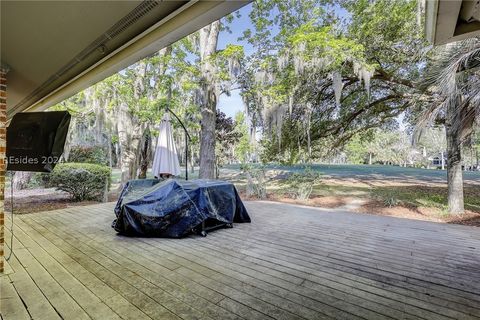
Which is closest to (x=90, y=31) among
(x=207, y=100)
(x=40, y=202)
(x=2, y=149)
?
(x=2, y=149)

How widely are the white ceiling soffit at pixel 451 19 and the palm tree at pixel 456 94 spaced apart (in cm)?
310

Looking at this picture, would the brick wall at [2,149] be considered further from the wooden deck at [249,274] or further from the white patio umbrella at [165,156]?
the white patio umbrella at [165,156]

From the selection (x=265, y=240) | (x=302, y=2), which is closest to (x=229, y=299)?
(x=265, y=240)

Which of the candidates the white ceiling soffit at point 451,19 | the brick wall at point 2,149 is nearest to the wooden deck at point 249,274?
the brick wall at point 2,149

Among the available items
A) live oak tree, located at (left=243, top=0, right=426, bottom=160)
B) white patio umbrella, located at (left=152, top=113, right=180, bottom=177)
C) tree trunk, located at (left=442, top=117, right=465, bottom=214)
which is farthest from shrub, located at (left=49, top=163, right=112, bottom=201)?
tree trunk, located at (left=442, top=117, right=465, bottom=214)

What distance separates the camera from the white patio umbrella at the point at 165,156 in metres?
4.50

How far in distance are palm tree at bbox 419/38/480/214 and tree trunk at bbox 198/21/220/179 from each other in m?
4.96

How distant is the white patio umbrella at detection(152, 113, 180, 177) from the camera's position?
14.8ft

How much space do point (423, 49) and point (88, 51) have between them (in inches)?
261

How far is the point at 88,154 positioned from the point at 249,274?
12.0m

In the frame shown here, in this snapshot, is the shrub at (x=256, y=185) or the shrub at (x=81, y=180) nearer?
the shrub at (x=81, y=180)

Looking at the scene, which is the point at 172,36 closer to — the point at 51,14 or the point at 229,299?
the point at 51,14

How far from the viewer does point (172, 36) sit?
1.54 meters

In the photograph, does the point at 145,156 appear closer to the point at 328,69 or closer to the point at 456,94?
the point at 328,69
